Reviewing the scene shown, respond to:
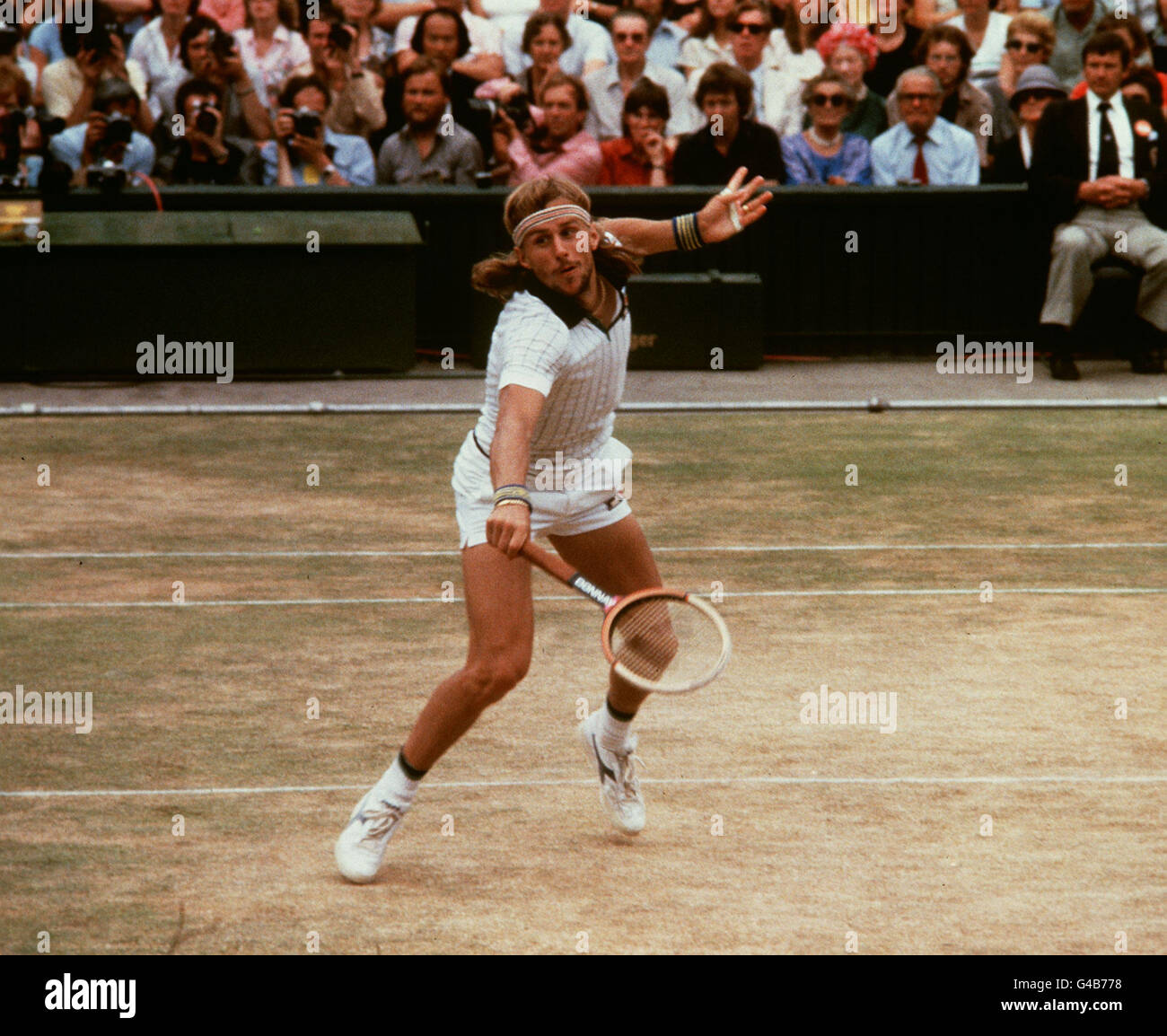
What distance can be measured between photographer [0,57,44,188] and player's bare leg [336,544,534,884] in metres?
10.3

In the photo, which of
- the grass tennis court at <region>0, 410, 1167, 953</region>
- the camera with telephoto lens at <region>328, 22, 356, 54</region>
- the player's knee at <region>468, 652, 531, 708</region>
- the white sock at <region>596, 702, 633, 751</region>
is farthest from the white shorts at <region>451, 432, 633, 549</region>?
the camera with telephoto lens at <region>328, 22, 356, 54</region>

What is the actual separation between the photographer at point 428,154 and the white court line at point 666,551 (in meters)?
6.14

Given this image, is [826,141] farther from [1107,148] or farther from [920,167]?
[1107,148]

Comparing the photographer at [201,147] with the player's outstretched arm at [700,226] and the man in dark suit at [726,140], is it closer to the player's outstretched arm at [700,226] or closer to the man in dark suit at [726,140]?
the man in dark suit at [726,140]

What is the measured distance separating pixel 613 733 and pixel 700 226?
5.48ft

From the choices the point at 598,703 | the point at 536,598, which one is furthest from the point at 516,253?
the point at 536,598

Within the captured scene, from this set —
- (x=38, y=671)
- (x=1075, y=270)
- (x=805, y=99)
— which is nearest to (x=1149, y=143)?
(x=1075, y=270)

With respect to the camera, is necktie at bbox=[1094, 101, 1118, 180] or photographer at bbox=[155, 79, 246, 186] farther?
photographer at bbox=[155, 79, 246, 186]

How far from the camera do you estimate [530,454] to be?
577 cm

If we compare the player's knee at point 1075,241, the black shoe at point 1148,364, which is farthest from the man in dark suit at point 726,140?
the black shoe at point 1148,364

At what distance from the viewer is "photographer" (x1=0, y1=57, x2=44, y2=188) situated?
49.0ft

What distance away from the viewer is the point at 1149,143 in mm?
14859

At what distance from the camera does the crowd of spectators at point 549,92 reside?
1523 cm

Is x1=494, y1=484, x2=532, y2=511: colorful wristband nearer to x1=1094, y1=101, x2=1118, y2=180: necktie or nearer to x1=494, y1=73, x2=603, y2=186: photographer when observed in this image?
x1=494, y1=73, x2=603, y2=186: photographer
